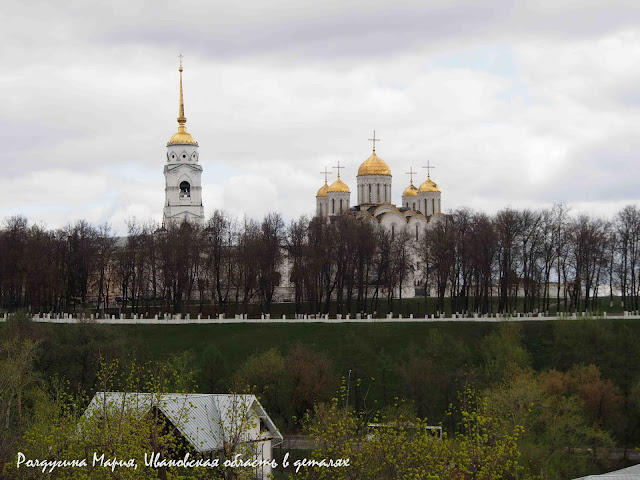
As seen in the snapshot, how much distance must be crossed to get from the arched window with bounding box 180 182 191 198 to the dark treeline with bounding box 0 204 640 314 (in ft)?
67.1

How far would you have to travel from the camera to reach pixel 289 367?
1887 inches

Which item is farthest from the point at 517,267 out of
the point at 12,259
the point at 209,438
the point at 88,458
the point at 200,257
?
the point at 88,458

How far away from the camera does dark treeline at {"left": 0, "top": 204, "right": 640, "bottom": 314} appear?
72.2m

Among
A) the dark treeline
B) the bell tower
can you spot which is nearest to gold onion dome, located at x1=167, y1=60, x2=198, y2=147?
the bell tower

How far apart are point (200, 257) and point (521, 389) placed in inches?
1541

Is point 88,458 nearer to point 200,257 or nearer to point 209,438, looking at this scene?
point 209,438

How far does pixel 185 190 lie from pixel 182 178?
1.41 metres

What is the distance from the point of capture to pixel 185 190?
101688mm

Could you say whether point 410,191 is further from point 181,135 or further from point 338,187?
point 181,135

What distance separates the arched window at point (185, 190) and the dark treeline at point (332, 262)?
20457 mm

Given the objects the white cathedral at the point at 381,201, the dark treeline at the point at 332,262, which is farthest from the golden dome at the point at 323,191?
the dark treeline at the point at 332,262

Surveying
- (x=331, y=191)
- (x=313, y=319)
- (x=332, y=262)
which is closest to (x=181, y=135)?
(x=331, y=191)

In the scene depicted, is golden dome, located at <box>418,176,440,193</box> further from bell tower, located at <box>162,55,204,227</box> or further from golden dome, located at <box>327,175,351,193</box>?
bell tower, located at <box>162,55,204,227</box>

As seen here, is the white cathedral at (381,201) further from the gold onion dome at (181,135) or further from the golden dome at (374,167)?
the gold onion dome at (181,135)
